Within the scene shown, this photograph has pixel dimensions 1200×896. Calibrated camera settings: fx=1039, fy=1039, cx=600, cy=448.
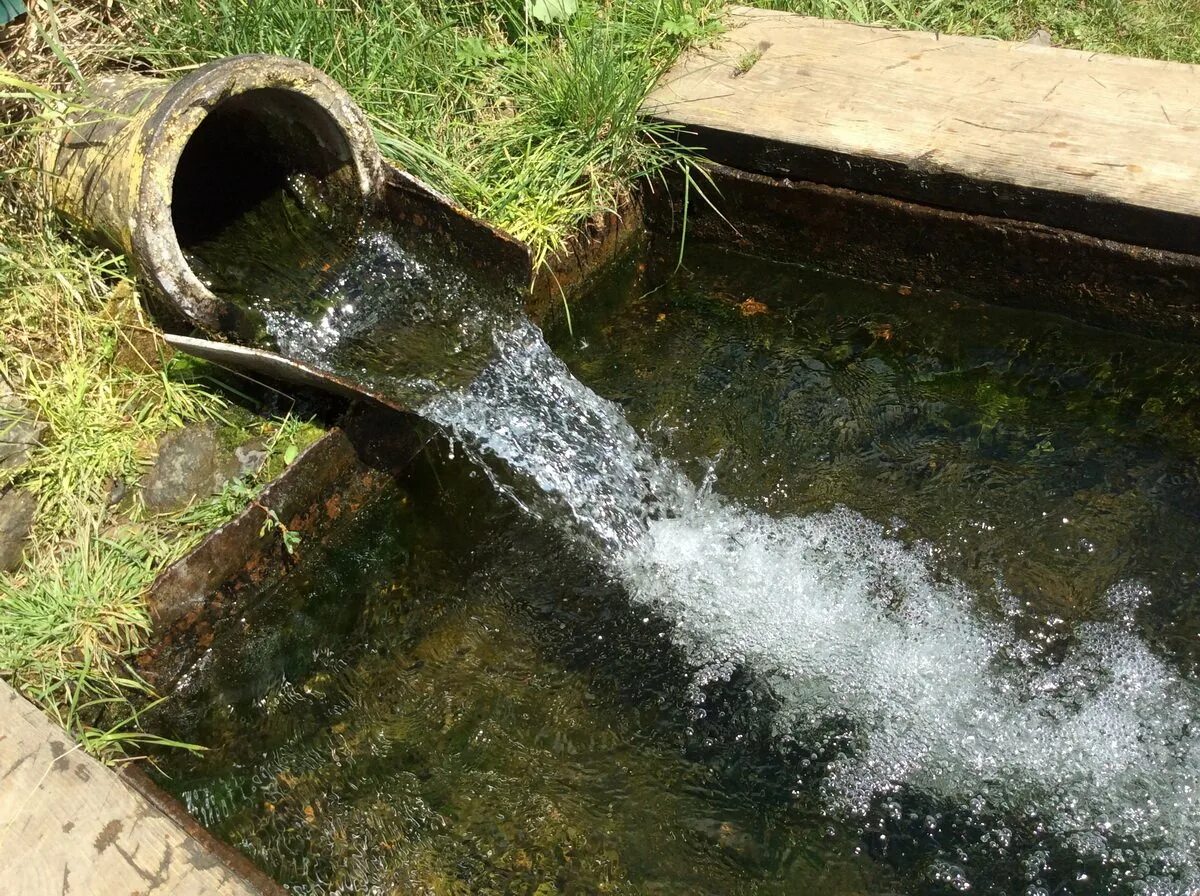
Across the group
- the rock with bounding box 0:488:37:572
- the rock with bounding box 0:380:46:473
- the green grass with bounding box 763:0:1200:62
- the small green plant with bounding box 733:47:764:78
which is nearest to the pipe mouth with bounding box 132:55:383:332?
the rock with bounding box 0:380:46:473

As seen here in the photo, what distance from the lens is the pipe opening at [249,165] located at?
3.80 m

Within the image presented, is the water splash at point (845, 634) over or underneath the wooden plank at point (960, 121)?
underneath

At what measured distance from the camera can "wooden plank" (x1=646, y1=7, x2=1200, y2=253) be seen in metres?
3.56

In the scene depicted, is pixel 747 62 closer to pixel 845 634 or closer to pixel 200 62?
pixel 200 62

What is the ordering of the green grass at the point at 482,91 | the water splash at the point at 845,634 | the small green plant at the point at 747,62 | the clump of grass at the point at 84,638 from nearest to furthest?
the water splash at the point at 845,634, the clump of grass at the point at 84,638, the green grass at the point at 482,91, the small green plant at the point at 747,62

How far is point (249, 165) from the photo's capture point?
157 inches

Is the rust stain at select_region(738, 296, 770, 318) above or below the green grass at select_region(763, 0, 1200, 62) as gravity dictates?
below

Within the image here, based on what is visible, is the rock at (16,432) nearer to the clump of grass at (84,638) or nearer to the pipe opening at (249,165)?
the clump of grass at (84,638)

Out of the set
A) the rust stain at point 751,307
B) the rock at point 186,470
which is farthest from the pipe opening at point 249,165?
the rust stain at point 751,307

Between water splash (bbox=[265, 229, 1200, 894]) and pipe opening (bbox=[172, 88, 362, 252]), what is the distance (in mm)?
404

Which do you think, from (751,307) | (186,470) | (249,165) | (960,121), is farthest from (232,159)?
(960,121)

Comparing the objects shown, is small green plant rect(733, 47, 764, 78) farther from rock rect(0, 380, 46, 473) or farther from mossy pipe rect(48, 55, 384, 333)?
rock rect(0, 380, 46, 473)

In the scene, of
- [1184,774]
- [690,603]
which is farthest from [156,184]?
[1184,774]

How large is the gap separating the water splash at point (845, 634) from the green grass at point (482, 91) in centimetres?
61
